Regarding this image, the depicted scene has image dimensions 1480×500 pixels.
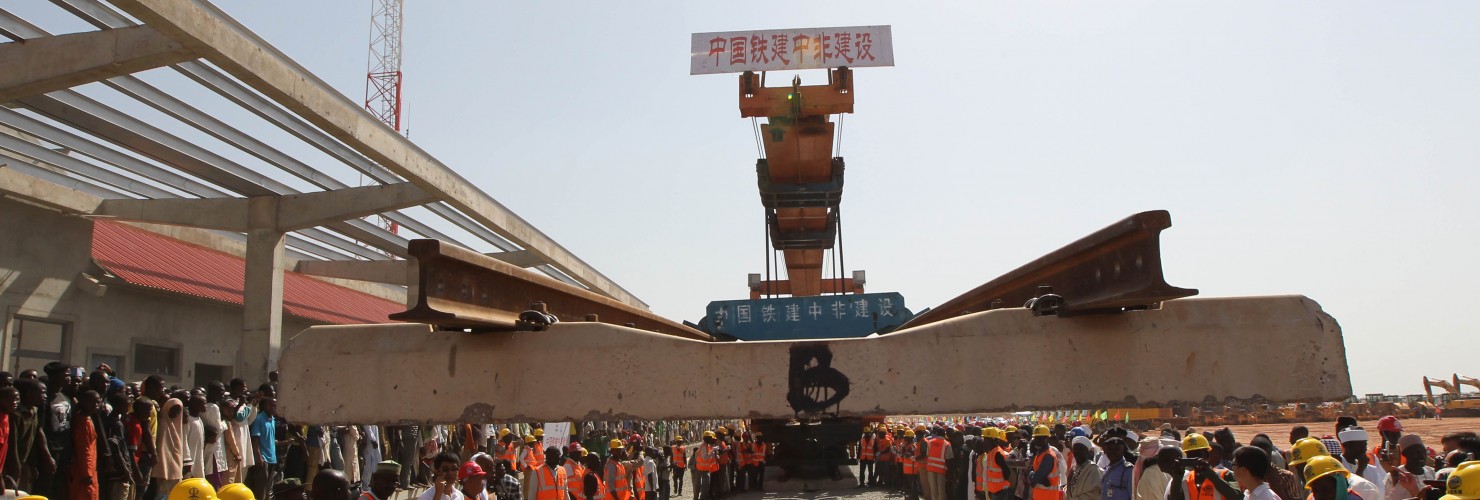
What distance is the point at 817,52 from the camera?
1275 centimetres

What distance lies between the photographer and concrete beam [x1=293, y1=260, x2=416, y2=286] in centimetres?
2367

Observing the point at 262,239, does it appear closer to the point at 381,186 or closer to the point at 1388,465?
the point at 381,186

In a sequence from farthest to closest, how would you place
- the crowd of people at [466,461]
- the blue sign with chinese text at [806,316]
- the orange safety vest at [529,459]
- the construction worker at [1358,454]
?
the orange safety vest at [529,459] < the blue sign with chinese text at [806,316] < the construction worker at [1358,454] < the crowd of people at [466,461]

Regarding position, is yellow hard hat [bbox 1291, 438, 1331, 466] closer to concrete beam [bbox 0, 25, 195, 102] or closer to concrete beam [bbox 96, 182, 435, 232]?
concrete beam [bbox 0, 25, 195, 102]

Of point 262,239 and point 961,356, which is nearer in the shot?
point 961,356

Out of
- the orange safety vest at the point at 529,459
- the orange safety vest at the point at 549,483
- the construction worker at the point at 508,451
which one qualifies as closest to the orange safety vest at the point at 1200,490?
the orange safety vest at the point at 549,483

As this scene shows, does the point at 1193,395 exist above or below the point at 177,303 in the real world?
below

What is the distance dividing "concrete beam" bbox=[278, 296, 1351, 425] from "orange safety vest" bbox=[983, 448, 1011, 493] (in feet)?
27.5

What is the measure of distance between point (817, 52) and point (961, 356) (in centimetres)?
990

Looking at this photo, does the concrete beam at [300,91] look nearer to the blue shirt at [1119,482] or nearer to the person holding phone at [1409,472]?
the blue shirt at [1119,482]

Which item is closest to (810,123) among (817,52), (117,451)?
(817,52)

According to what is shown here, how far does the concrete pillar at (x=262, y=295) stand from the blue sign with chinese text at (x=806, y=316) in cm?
1032

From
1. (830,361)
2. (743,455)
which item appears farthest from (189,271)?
(830,361)

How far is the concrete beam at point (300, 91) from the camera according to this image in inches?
412
